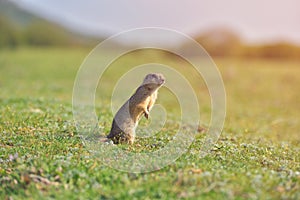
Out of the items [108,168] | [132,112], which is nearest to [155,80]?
[132,112]

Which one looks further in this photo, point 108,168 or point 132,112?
point 132,112

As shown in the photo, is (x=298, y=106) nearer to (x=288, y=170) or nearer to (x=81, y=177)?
(x=288, y=170)

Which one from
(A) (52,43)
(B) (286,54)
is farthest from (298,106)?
(A) (52,43)

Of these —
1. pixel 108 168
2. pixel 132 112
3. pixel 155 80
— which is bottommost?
pixel 108 168

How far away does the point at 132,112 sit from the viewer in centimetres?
1109

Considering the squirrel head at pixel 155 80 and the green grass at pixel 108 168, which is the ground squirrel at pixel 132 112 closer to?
the squirrel head at pixel 155 80

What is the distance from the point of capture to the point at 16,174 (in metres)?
8.82

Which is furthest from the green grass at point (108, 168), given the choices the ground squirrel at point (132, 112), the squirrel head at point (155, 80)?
the squirrel head at point (155, 80)

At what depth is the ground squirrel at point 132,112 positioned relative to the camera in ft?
35.9

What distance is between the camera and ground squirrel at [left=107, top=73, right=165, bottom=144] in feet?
35.9

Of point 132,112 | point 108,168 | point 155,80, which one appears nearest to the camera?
point 108,168

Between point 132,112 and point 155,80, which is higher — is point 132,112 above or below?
below

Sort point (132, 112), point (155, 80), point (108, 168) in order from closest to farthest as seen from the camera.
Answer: point (108, 168) < point (155, 80) < point (132, 112)

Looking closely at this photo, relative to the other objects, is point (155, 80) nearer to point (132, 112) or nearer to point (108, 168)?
point (132, 112)
